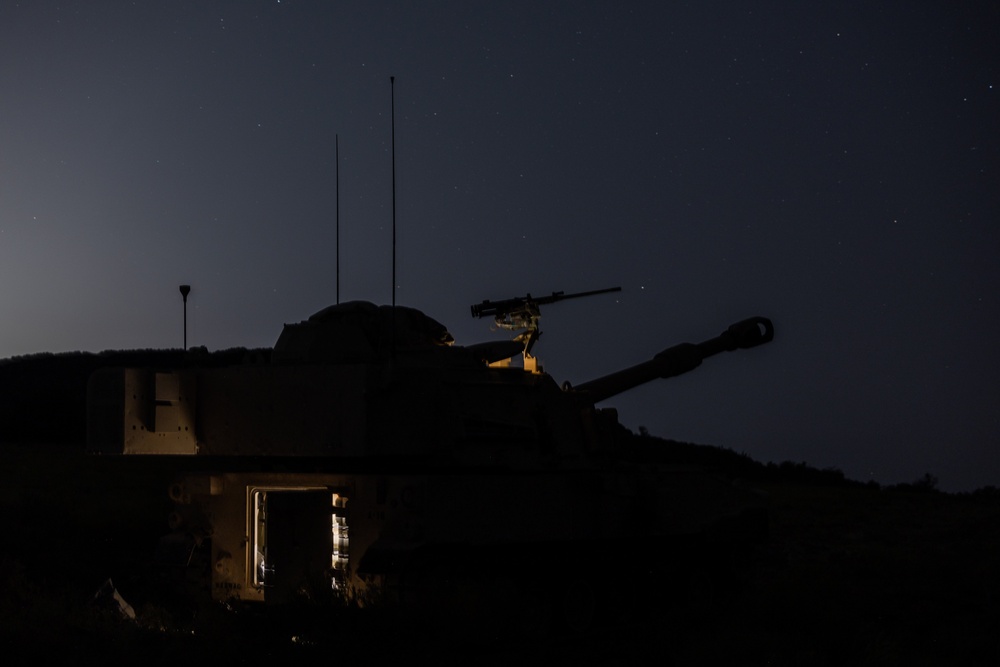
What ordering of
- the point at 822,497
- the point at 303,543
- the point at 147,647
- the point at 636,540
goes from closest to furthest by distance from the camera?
1. the point at 147,647
2. the point at 303,543
3. the point at 636,540
4. the point at 822,497

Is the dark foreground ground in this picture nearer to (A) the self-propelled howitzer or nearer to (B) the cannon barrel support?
(A) the self-propelled howitzer

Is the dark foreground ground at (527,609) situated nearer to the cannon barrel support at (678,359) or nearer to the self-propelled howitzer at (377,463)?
the self-propelled howitzer at (377,463)

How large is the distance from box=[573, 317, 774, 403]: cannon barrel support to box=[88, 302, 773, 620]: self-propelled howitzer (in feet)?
4.04

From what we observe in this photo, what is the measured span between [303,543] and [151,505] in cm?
1135

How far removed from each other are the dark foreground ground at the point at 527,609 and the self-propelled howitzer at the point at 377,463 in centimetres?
78

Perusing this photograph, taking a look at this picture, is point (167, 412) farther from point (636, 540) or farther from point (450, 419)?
point (636, 540)

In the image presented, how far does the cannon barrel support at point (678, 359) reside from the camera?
48.0 feet

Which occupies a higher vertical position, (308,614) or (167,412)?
(167,412)

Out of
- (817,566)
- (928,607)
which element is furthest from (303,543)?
(817,566)

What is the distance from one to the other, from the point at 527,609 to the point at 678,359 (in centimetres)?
465

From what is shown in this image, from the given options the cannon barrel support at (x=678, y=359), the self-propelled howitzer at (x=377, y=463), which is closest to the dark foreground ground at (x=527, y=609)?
the self-propelled howitzer at (x=377, y=463)

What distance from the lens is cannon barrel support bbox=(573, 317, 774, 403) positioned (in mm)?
14641

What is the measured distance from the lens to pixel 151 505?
865 inches

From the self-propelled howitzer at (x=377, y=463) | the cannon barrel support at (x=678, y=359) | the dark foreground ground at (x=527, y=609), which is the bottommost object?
the dark foreground ground at (x=527, y=609)
